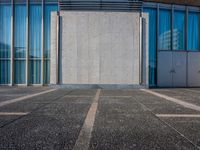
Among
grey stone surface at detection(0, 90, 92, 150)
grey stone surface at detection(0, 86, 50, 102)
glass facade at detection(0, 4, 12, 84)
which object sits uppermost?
glass facade at detection(0, 4, 12, 84)

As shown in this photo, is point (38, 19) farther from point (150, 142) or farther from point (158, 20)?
point (150, 142)

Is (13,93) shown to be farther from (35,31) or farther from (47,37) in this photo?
(35,31)

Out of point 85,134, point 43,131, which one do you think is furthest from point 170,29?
point 43,131

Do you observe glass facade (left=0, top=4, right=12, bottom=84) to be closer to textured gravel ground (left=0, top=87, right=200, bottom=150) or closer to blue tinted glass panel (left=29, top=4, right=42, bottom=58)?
blue tinted glass panel (left=29, top=4, right=42, bottom=58)

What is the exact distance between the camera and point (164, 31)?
23.0m

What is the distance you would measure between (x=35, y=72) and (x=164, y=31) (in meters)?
13.8

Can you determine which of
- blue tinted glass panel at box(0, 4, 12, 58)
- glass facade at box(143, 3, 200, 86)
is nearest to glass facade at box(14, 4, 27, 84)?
blue tinted glass panel at box(0, 4, 12, 58)

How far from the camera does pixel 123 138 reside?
4.61 meters

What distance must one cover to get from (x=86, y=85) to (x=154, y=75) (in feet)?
25.5

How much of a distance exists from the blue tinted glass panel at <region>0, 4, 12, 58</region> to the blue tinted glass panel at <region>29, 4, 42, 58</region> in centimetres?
223

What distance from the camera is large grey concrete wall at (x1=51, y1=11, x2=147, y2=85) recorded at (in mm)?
18828

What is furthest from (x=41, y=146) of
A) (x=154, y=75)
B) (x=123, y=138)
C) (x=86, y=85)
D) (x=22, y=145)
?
(x=154, y=75)

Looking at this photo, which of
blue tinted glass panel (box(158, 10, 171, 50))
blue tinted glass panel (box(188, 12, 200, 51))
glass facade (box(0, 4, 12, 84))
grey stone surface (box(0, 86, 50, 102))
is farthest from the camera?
blue tinted glass panel (box(188, 12, 200, 51))

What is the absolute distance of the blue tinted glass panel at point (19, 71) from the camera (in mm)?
22266
